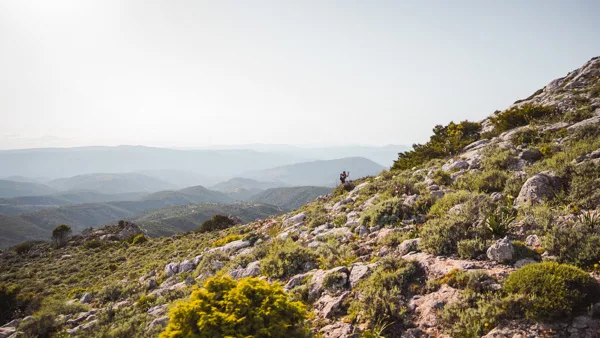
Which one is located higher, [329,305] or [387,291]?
[387,291]

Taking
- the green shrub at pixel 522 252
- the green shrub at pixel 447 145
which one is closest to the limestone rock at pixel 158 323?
the green shrub at pixel 522 252

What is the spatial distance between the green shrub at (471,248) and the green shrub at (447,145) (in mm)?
16563

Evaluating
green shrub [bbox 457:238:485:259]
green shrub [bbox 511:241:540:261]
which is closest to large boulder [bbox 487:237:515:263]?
green shrub [bbox 511:241:540:261]

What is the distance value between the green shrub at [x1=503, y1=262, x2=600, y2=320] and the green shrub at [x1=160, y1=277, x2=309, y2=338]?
432cm

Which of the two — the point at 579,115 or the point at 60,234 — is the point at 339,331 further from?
the point at 60,234

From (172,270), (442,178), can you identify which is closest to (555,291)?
(442,178)

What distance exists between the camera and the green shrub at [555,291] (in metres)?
4.69

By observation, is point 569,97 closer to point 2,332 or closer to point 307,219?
point 307,219

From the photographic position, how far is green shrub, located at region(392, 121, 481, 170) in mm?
23084

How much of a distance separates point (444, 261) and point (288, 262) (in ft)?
16.8

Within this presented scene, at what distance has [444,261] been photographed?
23.2 feet

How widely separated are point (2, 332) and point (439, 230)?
15.9 m

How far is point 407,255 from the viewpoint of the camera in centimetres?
793

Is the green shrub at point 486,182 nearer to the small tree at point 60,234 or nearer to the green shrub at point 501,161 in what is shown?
the green shrub at point 501,161
